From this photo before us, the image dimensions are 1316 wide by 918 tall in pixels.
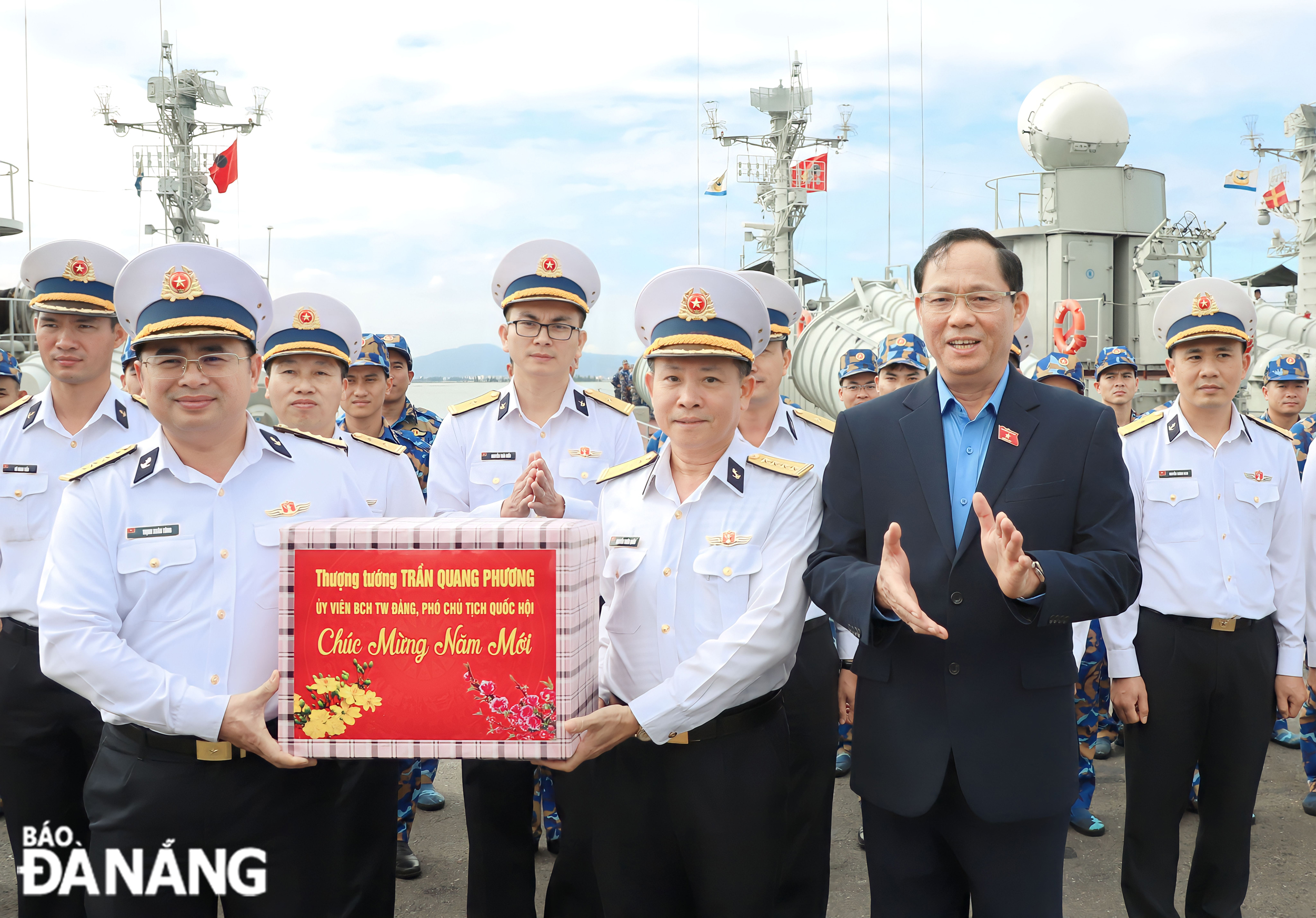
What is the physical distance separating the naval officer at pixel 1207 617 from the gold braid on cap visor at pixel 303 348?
3.39 metres

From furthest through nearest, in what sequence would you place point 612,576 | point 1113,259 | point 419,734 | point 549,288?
1. point 1113,259
2. point 549,288
3. point 612,576
4. point 419,734

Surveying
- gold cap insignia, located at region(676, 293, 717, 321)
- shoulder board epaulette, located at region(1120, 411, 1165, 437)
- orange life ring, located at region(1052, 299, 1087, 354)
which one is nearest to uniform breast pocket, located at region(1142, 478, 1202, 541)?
shoulder board epaulette, located at region(1120, 411, 1165, 437)

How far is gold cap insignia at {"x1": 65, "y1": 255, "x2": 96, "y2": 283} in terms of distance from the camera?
373cm

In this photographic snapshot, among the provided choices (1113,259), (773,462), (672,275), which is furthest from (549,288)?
(1113,259)

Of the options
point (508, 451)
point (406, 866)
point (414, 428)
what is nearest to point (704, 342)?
point (508, 451)

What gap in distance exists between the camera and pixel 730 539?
2.50 m

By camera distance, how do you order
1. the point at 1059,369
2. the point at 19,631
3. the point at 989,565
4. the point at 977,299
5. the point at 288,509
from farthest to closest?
the point at 1059,369
the point at 19,631
the point at 288,509
the point at 977,299
the point at 989,565

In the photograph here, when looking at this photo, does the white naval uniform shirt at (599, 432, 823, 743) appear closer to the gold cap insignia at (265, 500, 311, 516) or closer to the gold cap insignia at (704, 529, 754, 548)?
the gold cap insignia at (704, 529, 754, 548)

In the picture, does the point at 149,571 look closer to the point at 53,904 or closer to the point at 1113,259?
the point at 53,904

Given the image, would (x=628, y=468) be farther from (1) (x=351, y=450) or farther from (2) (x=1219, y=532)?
(2) (x=1219, y=532)

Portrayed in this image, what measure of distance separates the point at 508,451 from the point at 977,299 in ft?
6.87

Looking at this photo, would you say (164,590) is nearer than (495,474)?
Yes

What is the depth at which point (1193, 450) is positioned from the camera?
3.76 meters

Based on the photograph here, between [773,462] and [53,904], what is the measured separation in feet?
9.84
